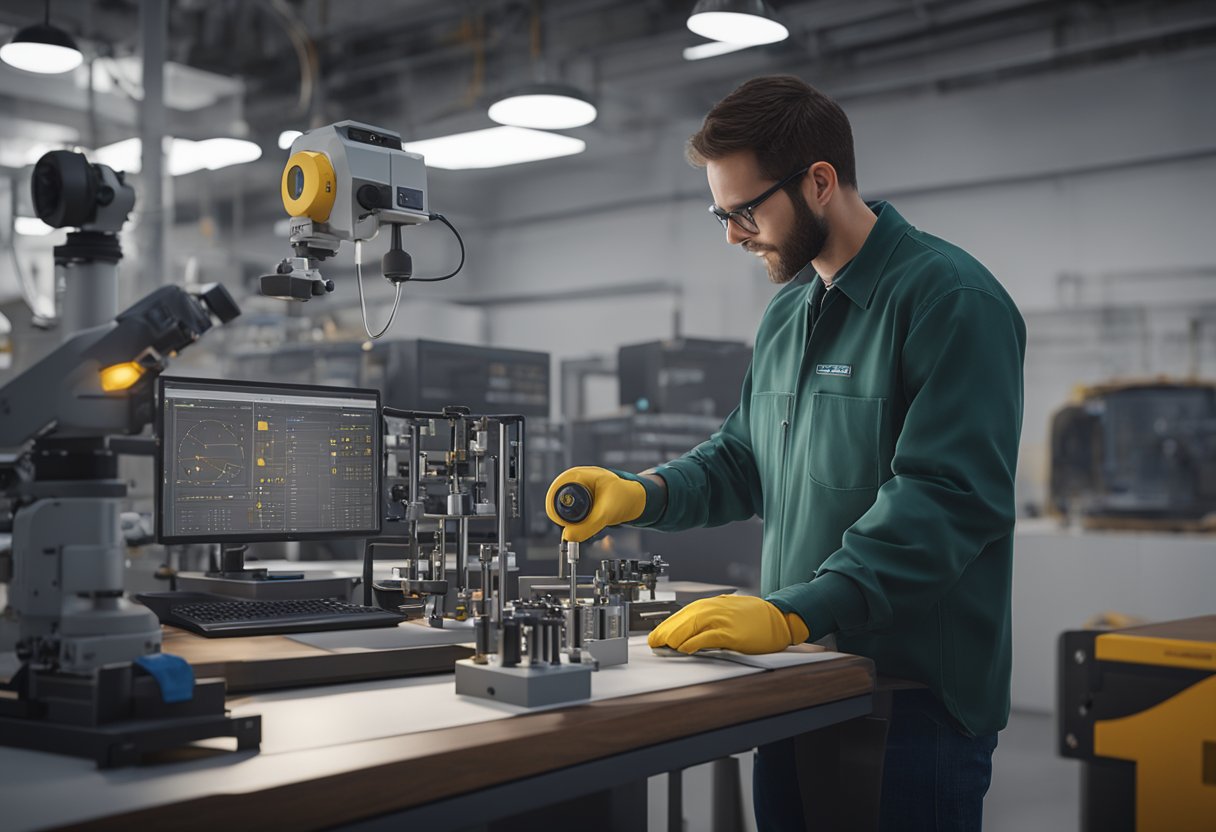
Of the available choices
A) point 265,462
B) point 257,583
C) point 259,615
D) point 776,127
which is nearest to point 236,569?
point 257,583

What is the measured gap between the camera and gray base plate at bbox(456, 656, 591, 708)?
1.16 m

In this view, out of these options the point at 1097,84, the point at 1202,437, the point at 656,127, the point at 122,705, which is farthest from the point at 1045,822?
the point at 656,127

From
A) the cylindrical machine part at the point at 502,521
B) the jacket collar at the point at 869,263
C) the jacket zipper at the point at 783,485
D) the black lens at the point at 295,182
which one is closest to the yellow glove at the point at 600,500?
the cylindrical machine part at the point at 502,521

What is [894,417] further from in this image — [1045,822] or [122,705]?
[1045,822]

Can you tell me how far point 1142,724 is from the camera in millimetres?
2184

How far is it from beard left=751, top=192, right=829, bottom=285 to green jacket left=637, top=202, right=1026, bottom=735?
0.22 feet

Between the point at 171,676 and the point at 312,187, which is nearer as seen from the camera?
the point at 171,676

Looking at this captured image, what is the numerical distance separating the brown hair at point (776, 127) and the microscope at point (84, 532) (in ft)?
2.89

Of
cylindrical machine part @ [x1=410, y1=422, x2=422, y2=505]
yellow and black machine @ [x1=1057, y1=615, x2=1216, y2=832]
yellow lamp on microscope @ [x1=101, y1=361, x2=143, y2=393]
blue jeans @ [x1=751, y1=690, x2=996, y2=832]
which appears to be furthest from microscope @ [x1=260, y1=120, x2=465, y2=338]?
yellow and black machine @ [x1=1057, y1=615, x2=1216, y2=832]

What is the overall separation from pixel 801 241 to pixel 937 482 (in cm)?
46

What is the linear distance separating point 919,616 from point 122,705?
102 centimetres

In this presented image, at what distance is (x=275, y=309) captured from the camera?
7.33 m

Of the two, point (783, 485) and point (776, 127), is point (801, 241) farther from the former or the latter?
point (783, 485)

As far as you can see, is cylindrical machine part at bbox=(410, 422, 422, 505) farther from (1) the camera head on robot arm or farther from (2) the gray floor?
(2) the gray floor
